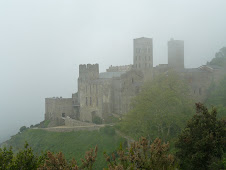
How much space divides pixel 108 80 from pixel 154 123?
18.4 meters

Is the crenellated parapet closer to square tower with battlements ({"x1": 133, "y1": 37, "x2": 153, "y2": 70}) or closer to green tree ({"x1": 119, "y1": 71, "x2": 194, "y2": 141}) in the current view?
square tower with battlements ({"x1": 133, "y1": 37, "x2": 153, "y2": 70})

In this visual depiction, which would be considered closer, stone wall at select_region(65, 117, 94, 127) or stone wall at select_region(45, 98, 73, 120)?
stone wall at select_region(65, 117, 94, 127)

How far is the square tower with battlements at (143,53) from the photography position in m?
59.7

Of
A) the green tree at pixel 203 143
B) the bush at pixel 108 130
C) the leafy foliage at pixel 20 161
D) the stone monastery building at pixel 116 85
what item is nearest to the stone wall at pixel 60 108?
the stone monastery building at pixel 116 85

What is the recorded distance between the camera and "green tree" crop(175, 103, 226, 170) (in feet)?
52.0

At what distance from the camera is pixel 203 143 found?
15.7 meters

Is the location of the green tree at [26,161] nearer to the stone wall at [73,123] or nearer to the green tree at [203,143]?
the green tree at [203,143]

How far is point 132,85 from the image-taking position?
4162 centimetres

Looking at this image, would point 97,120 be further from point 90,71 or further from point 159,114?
point 159,114

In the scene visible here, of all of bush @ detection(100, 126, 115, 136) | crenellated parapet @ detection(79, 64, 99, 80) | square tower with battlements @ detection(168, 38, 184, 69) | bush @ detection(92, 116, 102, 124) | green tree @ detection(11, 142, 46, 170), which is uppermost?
square tower with battlements @ detection(168, 38, 184, 69)

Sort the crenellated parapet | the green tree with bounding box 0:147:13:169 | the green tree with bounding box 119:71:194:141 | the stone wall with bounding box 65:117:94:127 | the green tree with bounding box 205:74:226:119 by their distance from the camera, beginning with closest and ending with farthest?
the green tree with bounding box 0:147:13:169 < the green tree with bounding box 119:71:194:141 < the green tree with bounding box 205:74:226:119 < the stone wall with bounding box 65:117:94:127 < the crenellated parapet

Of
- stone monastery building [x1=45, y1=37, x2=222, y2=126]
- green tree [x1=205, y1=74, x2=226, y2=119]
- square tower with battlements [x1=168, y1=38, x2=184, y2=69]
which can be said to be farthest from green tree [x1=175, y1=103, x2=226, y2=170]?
square tower with battlements [x1=168, y1=38, x2=184, y2=69]

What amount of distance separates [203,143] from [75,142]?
26098 millimetres

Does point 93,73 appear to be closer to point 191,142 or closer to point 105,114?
point 105,114
